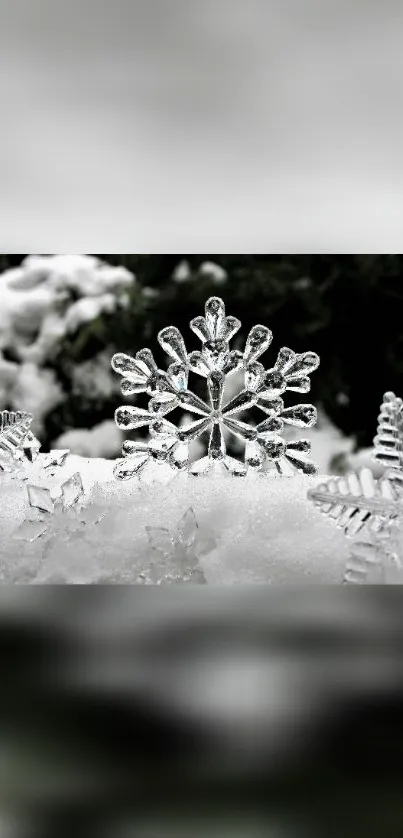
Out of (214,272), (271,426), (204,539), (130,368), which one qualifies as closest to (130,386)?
(130,368)

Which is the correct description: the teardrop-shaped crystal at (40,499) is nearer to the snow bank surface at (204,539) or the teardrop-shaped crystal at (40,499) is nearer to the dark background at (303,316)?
the snow bank surface at (204,539)

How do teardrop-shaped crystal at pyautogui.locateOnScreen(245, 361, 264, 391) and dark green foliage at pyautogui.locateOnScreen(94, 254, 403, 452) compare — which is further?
dark green foliage at pyautogui.locateOnScreen(94, 254, 403, 452)

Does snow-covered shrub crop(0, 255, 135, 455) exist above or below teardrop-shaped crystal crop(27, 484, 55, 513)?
above

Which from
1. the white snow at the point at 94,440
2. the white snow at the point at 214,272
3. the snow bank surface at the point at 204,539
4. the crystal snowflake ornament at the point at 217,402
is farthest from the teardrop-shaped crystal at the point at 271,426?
the white snow at the point at 214,272

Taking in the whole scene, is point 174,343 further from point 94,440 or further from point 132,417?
point 94,440

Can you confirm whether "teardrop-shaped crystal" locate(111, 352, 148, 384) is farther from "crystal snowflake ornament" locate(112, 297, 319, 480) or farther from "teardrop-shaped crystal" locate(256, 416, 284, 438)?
"teardrop-shaped crystal" locate(256, 416, 284, 438)
